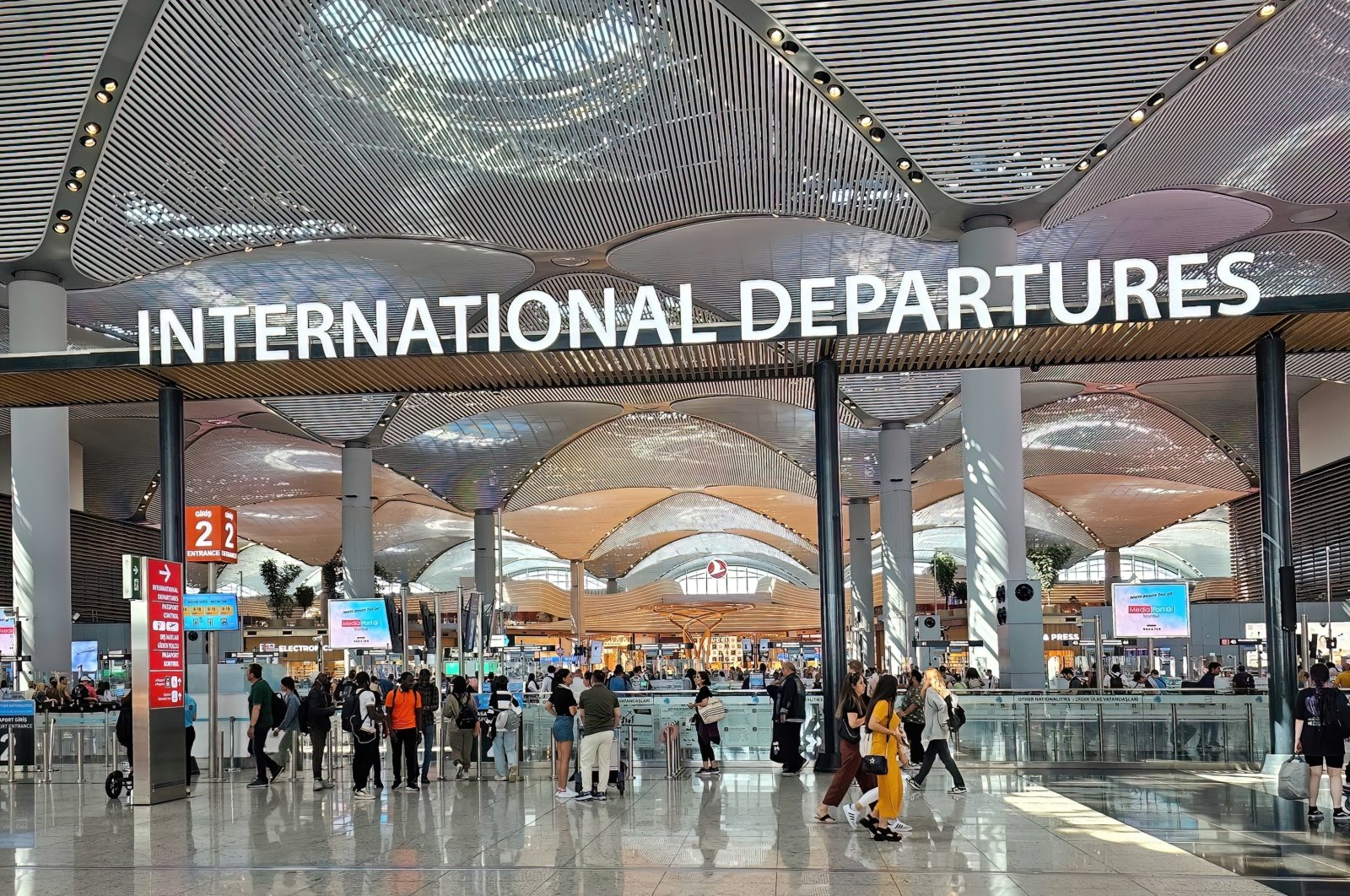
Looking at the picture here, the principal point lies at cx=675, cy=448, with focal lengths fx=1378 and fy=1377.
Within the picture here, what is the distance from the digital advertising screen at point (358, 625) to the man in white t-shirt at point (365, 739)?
11009 mm

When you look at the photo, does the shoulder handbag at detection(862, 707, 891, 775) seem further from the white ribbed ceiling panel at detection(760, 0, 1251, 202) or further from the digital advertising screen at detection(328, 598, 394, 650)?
the digital advertising screen at detection(328, 598, 394, 650)

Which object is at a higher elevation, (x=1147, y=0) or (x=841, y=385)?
(x=1147, y=0)

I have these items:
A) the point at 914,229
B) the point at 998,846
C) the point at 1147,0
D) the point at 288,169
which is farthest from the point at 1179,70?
the point at 288,169

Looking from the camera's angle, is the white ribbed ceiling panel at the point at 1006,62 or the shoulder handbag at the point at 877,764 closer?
the shoulder handbag at the point at 877,764

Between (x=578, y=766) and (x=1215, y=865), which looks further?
(x=578, y=766)

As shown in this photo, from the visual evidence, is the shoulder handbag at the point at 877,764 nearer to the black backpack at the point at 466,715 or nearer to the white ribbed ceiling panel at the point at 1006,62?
the black backpack at the point at 466,715

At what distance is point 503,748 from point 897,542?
21626 mm

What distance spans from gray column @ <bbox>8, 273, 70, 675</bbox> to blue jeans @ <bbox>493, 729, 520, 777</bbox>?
825 centimetres

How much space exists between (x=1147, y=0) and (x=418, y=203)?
10872mm

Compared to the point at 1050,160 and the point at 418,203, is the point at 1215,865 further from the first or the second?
the point at 418,203

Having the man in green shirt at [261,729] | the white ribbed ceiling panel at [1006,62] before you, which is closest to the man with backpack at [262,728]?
the man in green shirt at [261,729]

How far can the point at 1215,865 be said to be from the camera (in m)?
9.41

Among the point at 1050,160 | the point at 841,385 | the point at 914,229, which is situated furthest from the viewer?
the point at 841,385

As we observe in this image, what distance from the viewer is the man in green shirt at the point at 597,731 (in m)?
14.2
